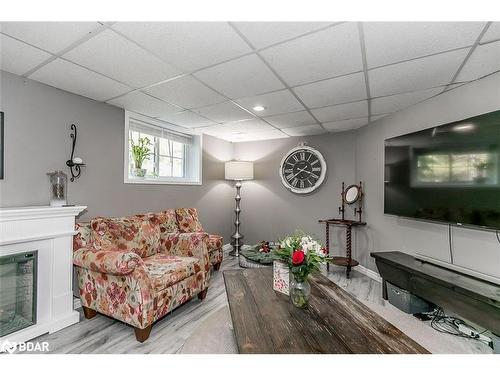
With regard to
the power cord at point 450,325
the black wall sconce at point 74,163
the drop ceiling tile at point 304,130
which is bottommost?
the power cord at point 450,325

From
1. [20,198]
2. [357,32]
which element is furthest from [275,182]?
[20,198]

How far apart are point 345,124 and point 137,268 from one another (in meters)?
3.27

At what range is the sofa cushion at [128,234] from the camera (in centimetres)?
232

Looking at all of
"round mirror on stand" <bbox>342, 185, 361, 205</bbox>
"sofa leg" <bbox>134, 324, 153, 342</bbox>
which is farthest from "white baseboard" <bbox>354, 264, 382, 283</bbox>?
"sofa leg" <bbox>134, 324, 153, 342</bbox>

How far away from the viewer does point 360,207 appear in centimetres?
369

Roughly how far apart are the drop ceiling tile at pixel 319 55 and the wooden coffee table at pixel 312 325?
5.58ft

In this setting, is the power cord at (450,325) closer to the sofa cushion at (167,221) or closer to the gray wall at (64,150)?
the sofa cushion at (167,221)

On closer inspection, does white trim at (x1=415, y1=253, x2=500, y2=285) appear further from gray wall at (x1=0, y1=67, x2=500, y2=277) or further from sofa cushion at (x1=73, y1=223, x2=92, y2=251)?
sofa cushion at (x1=73, y1=223, x2=92, y2=251)

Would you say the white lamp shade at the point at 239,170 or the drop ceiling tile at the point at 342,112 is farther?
the white lamp shade at the point at 239,170

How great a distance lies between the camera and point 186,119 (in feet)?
11.1

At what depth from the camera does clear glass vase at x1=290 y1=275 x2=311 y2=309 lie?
58.9 inches

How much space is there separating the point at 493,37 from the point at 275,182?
11.2 feet

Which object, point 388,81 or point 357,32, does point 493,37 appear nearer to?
point 388,81

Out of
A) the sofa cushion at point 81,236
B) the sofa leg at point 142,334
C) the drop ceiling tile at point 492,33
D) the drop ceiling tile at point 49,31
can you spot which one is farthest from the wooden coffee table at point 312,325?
the drop ceiling tile at point 49,31
